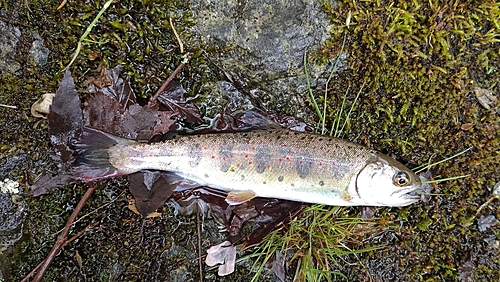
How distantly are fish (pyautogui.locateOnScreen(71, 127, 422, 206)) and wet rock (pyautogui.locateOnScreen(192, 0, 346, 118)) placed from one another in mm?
486

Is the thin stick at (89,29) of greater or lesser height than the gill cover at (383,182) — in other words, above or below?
above

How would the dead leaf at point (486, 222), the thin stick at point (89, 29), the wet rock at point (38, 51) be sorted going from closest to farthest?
the thin stick at point (89, 29) → the wet rock at point (38, 51) → the dead leaf at point (486, 222)

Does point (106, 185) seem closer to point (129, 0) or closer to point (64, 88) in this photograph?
point (64, 88)

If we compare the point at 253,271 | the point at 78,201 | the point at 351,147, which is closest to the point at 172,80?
the point at 78,201

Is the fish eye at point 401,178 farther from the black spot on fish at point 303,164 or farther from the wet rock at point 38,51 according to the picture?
the wet rock at point 38,51

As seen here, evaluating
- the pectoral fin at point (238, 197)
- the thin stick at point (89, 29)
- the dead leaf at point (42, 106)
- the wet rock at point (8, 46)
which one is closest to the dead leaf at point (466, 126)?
the pectoral fin at point (238, 197)

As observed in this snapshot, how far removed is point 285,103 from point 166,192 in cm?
109

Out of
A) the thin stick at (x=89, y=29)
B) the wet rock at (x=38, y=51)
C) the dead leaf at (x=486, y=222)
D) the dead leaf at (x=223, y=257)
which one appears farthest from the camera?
the dead leaf at (x=486, y=222)

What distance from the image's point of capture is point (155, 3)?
2.82 meters

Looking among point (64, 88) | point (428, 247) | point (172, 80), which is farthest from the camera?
point (428, 247)

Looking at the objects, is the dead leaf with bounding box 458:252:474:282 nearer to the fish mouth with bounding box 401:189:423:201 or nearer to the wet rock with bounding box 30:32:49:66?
the fish mouth with bounding box 401:189:423:201

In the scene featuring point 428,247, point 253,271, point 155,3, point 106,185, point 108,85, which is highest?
point 155,3

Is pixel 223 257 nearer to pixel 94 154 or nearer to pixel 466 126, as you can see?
pixel 94 154

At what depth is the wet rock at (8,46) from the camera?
277 cm
